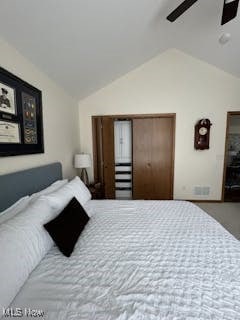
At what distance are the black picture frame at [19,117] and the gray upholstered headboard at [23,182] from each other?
0.20 m

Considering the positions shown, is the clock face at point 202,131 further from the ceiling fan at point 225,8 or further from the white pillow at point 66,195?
the white pillow at point 66,195

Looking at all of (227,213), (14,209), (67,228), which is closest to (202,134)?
(227,213)

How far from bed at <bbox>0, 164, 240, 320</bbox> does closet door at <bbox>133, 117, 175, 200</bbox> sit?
7.75 ft

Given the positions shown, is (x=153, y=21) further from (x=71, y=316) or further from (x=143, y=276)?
(x=71, y=316)

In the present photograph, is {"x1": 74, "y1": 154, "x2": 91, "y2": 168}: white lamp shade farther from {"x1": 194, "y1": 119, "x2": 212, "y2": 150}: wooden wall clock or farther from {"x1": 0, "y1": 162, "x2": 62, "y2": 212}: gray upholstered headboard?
{"x1": 194, "y1": 119, "x2": 212, "y2": 150}: wooden wall clock

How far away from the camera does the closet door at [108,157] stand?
3930 mm

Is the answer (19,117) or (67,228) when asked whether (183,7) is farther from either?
(67,228)

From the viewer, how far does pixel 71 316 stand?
2.62ft

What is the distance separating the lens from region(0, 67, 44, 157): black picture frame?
153cm

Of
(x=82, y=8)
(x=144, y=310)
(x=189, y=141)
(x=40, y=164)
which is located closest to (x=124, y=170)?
(x=189, y=141)

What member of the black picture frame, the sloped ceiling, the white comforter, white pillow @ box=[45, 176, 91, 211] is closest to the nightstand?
white pillow @ box=[45, 176, 91, 211]

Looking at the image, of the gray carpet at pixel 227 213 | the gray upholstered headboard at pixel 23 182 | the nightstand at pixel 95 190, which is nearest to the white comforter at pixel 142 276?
the gray upholstered headboard at pixel 23 182

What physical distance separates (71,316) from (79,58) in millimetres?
2593

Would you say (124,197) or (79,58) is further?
(124,197)
